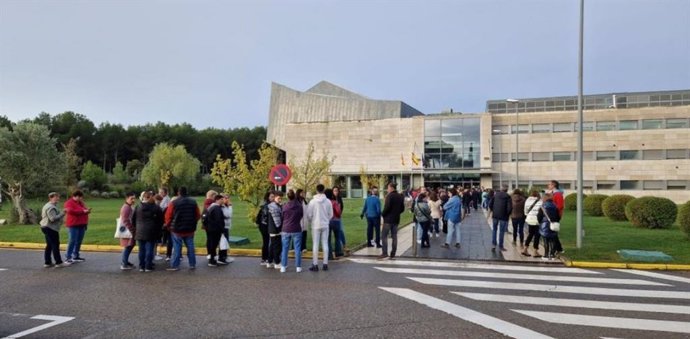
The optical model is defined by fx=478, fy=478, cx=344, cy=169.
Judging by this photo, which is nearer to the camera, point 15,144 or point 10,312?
point 10,312

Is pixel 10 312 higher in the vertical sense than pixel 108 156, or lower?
lower

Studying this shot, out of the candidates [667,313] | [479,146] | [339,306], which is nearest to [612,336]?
[667,313]

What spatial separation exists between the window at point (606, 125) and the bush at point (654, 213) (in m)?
37.7

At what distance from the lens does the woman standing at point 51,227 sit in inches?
416

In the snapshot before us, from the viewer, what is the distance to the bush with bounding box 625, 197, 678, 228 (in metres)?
17.9

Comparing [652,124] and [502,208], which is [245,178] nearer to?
[502,208]

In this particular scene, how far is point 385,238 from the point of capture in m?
11.7

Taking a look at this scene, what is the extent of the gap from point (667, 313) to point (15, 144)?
24.5 m

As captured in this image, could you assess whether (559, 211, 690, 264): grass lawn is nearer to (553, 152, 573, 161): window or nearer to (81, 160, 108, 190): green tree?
(553, 152, 573, 161): window

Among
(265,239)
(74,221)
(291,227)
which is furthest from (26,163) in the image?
(291,227)

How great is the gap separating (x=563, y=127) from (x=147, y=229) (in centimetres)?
5216

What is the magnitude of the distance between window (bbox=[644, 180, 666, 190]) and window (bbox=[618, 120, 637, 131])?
19.4 ft

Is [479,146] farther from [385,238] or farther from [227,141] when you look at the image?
[227,141]

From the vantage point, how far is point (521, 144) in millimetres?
54500
